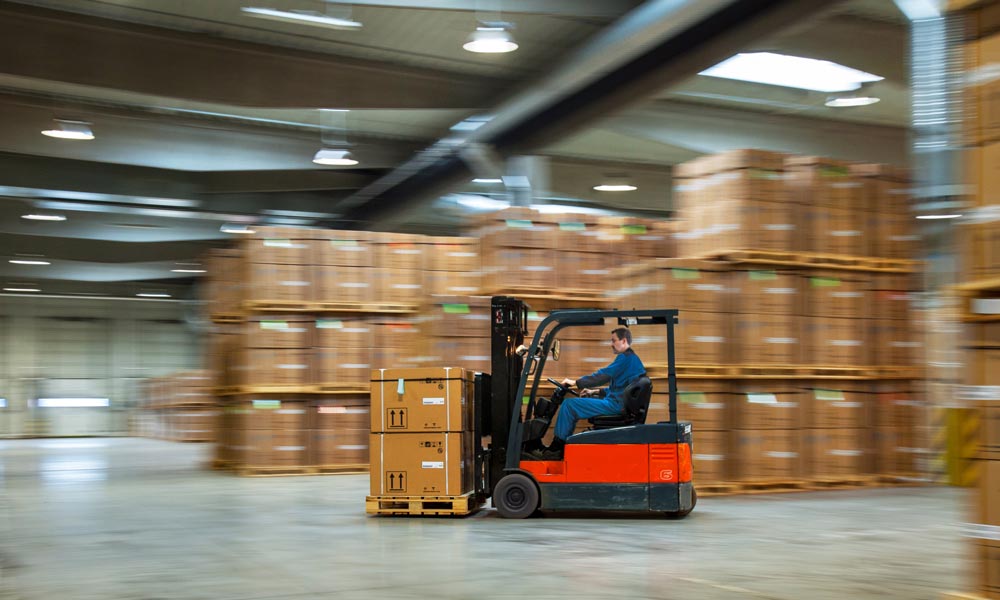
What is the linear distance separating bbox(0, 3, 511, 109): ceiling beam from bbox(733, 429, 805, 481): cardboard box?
20.2 feet

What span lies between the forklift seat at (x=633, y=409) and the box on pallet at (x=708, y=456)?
1.69 metres

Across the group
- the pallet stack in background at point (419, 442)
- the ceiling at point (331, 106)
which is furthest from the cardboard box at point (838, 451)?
the ceiling at point (331, 106)

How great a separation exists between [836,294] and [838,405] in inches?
44.1

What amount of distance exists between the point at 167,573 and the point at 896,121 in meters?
13.7

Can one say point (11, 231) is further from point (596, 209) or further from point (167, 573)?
point (167, 573)

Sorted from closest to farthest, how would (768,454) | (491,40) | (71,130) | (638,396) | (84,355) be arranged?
(638,396) → (491,40) → (768,454) → (71,130) → (84,355)

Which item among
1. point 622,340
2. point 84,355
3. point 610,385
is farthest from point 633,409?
point 84,355

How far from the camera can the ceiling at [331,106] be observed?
10.8 m

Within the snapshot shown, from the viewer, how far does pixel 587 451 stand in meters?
7.48

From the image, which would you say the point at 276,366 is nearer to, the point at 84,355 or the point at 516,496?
the point at 516,496

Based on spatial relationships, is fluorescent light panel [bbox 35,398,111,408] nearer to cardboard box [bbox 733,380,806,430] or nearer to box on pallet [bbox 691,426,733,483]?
box on pallet [bbox 691,426,733,483]

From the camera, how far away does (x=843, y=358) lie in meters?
9.78

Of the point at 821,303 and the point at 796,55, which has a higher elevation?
the point at 796,55

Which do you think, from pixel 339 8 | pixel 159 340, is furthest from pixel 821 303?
pixel 159 340
